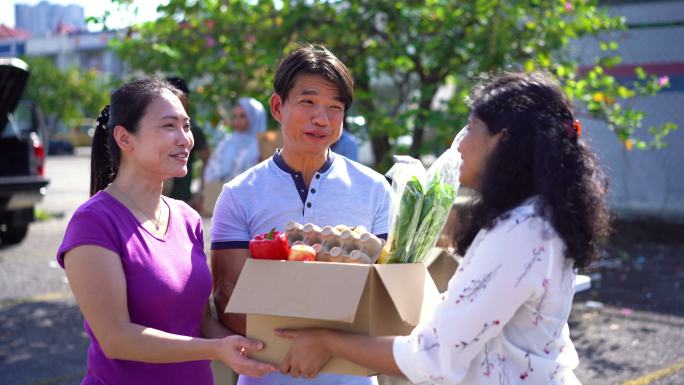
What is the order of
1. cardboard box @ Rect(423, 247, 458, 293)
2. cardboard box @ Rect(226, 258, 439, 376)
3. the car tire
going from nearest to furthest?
cardboard box @ Rect(226, 258, 439, 376) → cardboard box @ Rect(423, 247, 458, 293) → the car tire

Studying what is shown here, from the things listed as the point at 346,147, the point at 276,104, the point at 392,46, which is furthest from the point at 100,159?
the point at 392,46

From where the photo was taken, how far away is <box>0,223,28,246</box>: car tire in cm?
1166

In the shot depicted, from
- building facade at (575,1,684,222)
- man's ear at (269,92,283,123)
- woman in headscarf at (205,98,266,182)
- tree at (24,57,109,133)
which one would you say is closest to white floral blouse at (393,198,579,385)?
man's ear at (269,92,283,123)

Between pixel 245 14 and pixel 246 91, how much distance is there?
2.17 feet

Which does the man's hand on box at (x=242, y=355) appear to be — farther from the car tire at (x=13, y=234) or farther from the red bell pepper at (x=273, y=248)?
the car tire at (x=13, y=234)

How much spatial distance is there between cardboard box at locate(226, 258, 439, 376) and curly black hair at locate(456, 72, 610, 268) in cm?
30

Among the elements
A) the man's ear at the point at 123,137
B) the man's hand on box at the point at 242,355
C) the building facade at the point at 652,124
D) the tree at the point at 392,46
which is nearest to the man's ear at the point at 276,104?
the man's ear at the point at 123,137

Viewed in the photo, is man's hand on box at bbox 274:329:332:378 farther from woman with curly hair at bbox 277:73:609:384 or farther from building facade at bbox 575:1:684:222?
building facade at bbox 575:1:684:222

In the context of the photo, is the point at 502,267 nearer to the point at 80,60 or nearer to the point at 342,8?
the point at 342,8

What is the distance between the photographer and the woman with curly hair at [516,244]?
2.03 meters

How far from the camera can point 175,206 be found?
2.84 meters

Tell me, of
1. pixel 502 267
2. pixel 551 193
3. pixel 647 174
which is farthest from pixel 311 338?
pixel 647 174

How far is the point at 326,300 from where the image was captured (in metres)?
2.26

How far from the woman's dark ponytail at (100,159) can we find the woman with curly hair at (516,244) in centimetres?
117
